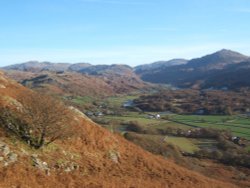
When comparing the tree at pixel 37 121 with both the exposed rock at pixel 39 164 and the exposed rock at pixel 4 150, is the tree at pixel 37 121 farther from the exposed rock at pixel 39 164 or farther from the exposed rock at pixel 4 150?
the exposed rock at pixel 4 150

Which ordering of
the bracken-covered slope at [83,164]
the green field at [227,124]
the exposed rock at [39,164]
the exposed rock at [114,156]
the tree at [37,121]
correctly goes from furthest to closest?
the green field at [227,124], the exposed rock at [114,156], the tree at [37,121], the exposed rock at [39,164], the bracken-covered slope at [83,164]

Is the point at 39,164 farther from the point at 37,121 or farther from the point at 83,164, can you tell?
the point at 83,164

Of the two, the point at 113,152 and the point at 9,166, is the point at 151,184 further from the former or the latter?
the point at 9,166

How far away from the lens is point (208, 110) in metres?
160

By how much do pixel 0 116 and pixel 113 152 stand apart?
12.0 meters

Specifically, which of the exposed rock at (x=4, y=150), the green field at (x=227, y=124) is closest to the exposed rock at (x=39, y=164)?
the exposed rock at (x=4, y=150)

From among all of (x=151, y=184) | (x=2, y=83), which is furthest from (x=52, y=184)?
(x=2, y=83)

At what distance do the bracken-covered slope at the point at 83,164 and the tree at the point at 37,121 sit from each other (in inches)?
33.4

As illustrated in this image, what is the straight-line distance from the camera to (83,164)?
33.8 meters

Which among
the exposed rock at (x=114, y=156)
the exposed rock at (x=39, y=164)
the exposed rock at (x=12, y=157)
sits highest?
the exposed rock at (x=12, y=157)

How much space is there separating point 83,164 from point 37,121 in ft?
17.9

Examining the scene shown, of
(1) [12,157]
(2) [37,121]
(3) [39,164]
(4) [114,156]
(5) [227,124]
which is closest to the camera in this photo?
(1) [12,157]

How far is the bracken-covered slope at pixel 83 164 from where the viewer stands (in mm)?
28547

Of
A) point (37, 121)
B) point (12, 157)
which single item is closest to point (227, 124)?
point (37, 121)
